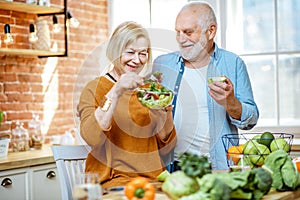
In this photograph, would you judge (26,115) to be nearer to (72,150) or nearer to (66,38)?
(66,38)

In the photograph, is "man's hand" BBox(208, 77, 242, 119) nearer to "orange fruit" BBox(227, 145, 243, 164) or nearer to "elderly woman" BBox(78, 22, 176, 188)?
"elderly woman" BBox(78, 22, 176, 188)

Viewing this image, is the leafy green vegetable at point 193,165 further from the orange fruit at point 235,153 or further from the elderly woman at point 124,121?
the elderly woman at point 124,121

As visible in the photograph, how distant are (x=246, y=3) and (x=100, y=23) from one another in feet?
4.75

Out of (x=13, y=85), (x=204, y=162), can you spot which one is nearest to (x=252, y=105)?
(x=204, y=162)

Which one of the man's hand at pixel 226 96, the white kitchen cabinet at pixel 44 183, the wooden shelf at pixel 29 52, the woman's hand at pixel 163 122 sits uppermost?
the wooden shelf at pixel 29 52

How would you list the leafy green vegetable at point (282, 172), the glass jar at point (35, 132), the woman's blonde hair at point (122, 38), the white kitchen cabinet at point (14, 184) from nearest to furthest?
the leafy green vegetable at point (282, 172) < the woman's blonde hair at point (122, 38) < the white kitchen cabinet at point (14, 184) < the glass jar at point (35, 132)

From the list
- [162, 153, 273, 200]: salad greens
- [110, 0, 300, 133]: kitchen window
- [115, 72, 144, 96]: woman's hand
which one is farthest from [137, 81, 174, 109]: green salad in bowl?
[110, 0, 300, 133]: kitchen window

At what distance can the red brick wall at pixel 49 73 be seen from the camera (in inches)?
184

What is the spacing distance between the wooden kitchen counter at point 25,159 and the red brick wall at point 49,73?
338 mm

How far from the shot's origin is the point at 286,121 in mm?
4871

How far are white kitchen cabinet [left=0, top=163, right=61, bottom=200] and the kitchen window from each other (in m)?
1.77

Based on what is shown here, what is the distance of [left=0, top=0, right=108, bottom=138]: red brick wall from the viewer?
4668 millimetres

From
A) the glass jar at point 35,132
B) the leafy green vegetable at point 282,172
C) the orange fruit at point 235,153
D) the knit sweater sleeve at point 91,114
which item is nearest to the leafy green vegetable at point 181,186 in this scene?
the leafy green vegetable at point 282,172

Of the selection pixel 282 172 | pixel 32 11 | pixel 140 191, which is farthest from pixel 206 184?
pixel 32 11
